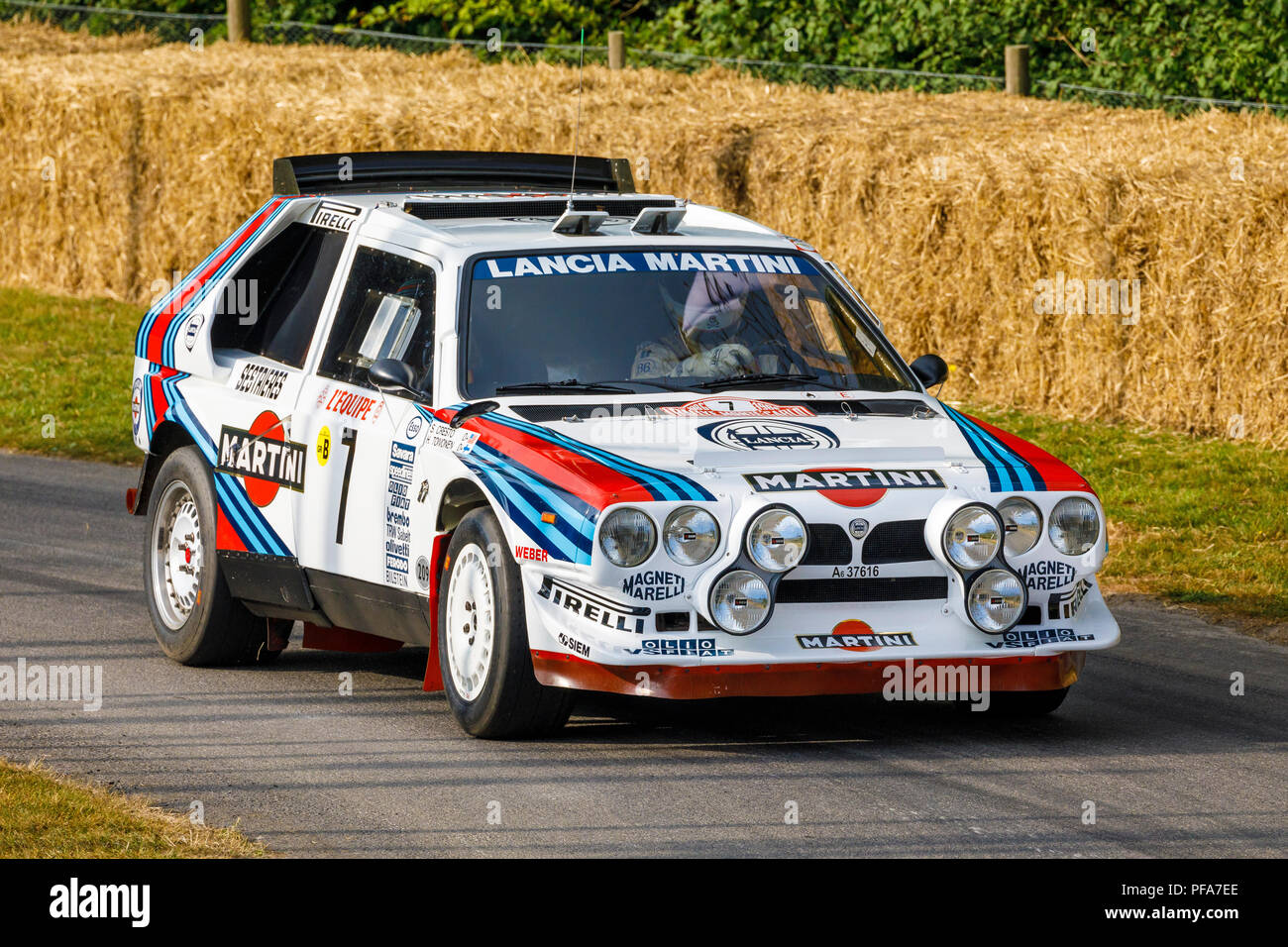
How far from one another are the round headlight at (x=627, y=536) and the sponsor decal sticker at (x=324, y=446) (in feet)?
5.91

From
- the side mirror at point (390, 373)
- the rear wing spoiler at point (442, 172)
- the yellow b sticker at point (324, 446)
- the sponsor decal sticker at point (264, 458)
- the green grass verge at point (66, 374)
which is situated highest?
the rear wing spoiler at point (442, 172)

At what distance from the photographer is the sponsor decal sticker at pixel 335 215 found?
923 centimetres

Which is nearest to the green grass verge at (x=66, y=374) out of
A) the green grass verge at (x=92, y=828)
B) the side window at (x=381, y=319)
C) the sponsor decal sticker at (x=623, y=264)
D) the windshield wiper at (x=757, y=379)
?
the side window at (x=381, y=319)

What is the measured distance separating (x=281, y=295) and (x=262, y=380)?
473mm

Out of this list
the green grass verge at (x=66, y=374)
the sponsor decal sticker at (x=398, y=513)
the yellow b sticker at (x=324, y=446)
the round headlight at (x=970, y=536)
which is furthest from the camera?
the green grass verge at (x=66, y=374)

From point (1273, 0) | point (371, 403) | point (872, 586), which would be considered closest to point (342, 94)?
point (1273, 0)

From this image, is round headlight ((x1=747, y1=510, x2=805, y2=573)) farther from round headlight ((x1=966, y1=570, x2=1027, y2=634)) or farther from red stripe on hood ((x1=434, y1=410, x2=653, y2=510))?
round headlight ((x1=966, y1=570, x2=1027, y2=634))

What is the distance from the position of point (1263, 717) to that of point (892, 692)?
70.8 inches

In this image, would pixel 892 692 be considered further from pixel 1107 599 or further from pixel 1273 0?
pixel 1273 0

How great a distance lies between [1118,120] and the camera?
17422 mm

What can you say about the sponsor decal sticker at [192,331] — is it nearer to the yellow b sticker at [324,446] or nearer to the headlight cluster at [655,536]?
the yellow b sticker at [324,446]

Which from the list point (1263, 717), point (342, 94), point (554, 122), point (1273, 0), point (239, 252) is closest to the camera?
point (1263, 717)

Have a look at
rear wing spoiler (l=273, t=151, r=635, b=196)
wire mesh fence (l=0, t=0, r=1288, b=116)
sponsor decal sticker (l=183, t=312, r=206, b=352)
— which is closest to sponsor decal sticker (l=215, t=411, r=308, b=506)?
sponsor decal sticker (l=183, t=312, r=206, b=352)

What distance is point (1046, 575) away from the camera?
7625 mm
